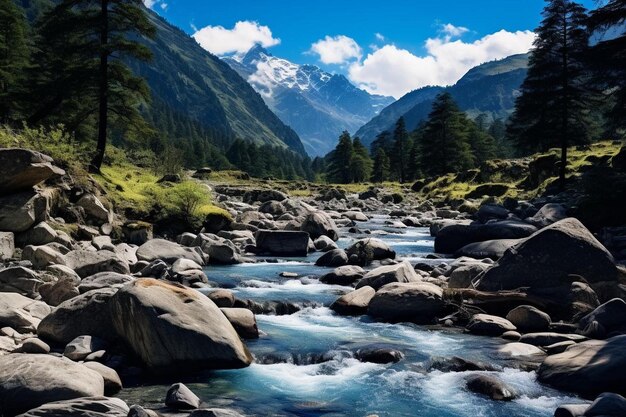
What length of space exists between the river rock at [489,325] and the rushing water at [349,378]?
1.56 ft

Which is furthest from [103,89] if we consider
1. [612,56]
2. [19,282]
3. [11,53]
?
[612,56]

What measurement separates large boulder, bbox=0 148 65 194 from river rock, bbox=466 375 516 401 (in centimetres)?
1587

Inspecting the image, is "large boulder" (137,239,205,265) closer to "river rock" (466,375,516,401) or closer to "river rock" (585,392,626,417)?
"river rock" (466,375,516,401)

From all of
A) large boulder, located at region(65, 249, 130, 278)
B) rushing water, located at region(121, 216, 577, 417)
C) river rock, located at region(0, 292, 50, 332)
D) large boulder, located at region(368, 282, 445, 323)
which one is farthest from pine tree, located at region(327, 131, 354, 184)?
river rock, located at region(0, 292, 50, 332)

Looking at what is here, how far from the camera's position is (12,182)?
57.3ft

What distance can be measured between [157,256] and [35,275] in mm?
6447

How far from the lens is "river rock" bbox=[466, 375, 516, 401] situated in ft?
28.7

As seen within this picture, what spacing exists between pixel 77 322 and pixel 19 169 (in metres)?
9.25

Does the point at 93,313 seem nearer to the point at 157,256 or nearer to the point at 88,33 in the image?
the point at 157,256

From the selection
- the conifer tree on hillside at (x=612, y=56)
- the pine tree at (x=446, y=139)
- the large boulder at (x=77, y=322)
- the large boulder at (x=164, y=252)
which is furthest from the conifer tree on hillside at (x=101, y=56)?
the pine tree at (x=446, y=139)

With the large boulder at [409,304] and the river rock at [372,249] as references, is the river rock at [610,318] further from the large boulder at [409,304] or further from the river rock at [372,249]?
the river rock at [372,249]

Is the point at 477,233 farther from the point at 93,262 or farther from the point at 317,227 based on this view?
the point at 93,262

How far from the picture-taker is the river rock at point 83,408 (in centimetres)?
675

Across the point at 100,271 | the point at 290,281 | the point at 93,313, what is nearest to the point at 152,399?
the point at 93,313
